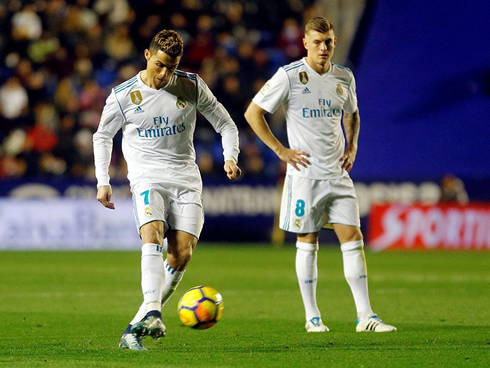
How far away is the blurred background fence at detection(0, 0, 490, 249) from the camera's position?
59.7 ft

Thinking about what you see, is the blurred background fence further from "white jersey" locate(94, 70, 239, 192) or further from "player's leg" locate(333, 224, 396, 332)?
"white jersey" locate(94, 70, 239, 192)

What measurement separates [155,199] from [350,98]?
2030mm

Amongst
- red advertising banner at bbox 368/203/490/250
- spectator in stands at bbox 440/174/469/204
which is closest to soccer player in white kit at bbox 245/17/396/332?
red advertising banner at bbox 368/203/490/250

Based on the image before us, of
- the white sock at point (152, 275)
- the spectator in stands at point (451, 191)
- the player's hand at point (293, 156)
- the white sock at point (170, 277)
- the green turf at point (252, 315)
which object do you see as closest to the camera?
the green turf at point (252, 315)

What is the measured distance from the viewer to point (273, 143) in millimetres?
7508

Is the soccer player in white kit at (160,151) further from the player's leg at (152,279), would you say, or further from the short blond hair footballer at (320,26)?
the short blond hair footballer at (320,26)

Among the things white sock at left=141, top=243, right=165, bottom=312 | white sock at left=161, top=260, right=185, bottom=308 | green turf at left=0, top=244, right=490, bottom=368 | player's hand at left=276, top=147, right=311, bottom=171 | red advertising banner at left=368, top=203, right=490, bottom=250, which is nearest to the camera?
green turf at left=0, top=244, right=490, bottom=368

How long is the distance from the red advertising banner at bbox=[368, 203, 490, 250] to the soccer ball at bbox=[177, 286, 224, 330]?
11.9m

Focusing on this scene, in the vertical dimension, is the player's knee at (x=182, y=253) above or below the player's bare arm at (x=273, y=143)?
below

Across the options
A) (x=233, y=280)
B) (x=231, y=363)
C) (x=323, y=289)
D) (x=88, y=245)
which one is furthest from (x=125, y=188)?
(x=231, y=363)

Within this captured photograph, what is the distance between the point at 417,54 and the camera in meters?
20.1

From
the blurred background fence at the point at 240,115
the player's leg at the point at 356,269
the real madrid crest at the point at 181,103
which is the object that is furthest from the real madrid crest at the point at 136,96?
the blurred background fence at the point at 240,115

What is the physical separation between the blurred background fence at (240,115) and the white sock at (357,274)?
10806 mm

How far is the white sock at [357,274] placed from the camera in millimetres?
7469
